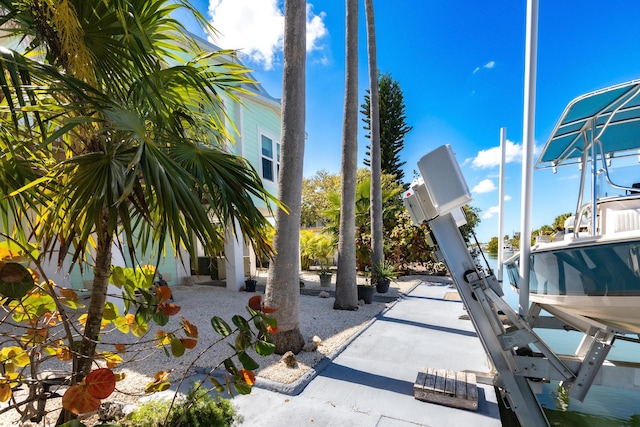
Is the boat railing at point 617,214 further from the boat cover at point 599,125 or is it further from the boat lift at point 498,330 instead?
the boat lift at point 498,330

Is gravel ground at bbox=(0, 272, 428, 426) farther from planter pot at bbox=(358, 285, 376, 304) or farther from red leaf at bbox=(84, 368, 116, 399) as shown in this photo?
red leaf at bbox=(84, 368, 116, 399)

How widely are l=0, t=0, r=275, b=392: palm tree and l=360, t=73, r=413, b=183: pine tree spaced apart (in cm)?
2191

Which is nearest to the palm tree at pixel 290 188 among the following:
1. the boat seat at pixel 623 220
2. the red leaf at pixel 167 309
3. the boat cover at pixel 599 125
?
the red leaf at pixel 167 309

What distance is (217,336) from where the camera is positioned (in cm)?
496

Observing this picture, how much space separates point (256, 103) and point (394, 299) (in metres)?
8.24

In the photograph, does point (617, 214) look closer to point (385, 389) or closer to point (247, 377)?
point (385, 389)

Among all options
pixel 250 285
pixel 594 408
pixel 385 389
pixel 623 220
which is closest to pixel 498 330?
pixel 385 389

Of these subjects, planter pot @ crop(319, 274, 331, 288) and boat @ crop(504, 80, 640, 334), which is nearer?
boat @ crop(504, 80, 640, 334)

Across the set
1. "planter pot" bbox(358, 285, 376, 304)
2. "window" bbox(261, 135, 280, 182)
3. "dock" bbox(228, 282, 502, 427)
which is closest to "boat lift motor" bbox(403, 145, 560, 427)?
"dock" bbox(228, 282, 502, 427)

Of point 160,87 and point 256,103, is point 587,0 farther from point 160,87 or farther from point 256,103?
point 256,103

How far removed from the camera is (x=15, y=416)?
2609 millimetres

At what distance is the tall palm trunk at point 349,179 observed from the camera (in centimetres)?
671

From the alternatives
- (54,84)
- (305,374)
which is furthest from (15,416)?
(54,84)

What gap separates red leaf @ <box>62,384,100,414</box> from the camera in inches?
42.5
